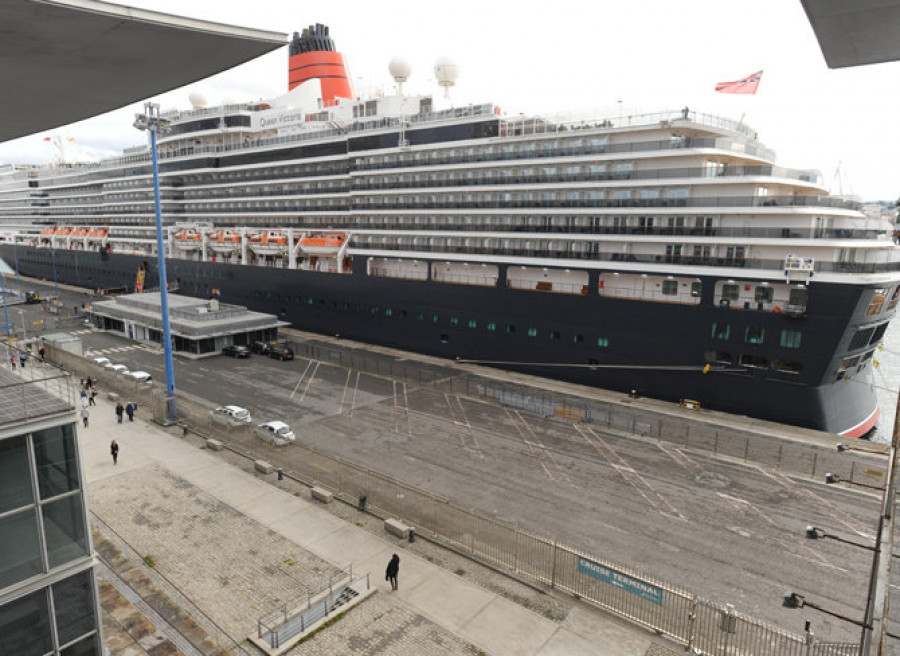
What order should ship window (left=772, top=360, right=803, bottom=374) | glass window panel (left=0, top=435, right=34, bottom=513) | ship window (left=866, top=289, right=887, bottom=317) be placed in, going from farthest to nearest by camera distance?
ship window (left=772, top=360, right=803, bottom=374) < ship window (left=866, top=289, right=887, bottom=317) < glass window panel (left=0, top=435, right=34, bottom=513)

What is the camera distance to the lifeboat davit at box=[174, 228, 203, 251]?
5512 cm

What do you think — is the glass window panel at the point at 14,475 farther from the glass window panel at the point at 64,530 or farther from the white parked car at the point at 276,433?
the white parked car at the point at 276,433

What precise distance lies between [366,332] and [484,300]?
38.6ft

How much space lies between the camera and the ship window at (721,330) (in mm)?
25312

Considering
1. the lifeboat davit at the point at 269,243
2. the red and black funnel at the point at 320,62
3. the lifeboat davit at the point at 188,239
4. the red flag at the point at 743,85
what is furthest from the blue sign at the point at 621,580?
the red and black funnel at the point at 320,62

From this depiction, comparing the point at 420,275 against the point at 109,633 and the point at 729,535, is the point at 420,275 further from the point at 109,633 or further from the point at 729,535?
the point at 109,633

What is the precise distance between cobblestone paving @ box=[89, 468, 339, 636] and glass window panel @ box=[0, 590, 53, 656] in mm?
3759

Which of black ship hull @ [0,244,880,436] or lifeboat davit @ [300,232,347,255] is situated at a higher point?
lifeboat davit @ [300,232,347,255]

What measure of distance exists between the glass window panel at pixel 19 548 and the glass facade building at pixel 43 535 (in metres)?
0.01

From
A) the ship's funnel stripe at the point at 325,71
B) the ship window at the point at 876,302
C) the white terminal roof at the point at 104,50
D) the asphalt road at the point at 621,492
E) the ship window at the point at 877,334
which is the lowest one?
the asphalt road at the point at 621,492

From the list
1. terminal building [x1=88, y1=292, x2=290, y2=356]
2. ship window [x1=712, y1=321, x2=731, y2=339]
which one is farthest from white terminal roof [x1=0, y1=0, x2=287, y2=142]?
terminal building [x1=88, y1=292, x2=290, y2=356]

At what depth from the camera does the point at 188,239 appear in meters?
55.9

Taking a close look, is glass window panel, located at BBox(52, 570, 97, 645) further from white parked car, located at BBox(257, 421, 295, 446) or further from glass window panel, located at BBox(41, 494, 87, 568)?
white parked car, located at BBox(257, 421, 295, 446)

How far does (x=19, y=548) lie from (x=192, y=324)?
3231cm
